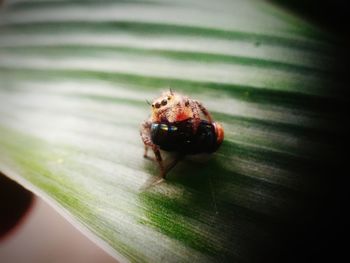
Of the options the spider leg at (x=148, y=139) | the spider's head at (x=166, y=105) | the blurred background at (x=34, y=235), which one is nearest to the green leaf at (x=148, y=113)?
the spider leg at (x=148, y=139)

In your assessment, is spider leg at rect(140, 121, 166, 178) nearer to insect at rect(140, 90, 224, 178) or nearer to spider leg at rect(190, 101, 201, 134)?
insect at rect(140, 90, 224, 178)

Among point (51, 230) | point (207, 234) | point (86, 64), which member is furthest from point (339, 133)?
point (51, 230)

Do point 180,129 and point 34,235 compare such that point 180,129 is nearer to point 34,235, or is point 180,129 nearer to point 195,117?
point 195,117

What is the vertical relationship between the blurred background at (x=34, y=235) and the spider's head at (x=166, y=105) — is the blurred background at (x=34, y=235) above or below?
below

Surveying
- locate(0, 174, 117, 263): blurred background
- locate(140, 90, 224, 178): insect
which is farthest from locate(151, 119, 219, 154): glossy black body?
locate(0, 174, 117, 263): blurred background

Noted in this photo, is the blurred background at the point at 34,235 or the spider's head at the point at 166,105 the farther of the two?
the blurred background at the point at 34,235

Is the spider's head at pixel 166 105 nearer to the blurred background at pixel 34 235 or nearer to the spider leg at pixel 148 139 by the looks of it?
the spider leg at pixel 148 139

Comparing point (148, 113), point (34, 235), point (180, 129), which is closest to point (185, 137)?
point (180, 129)
